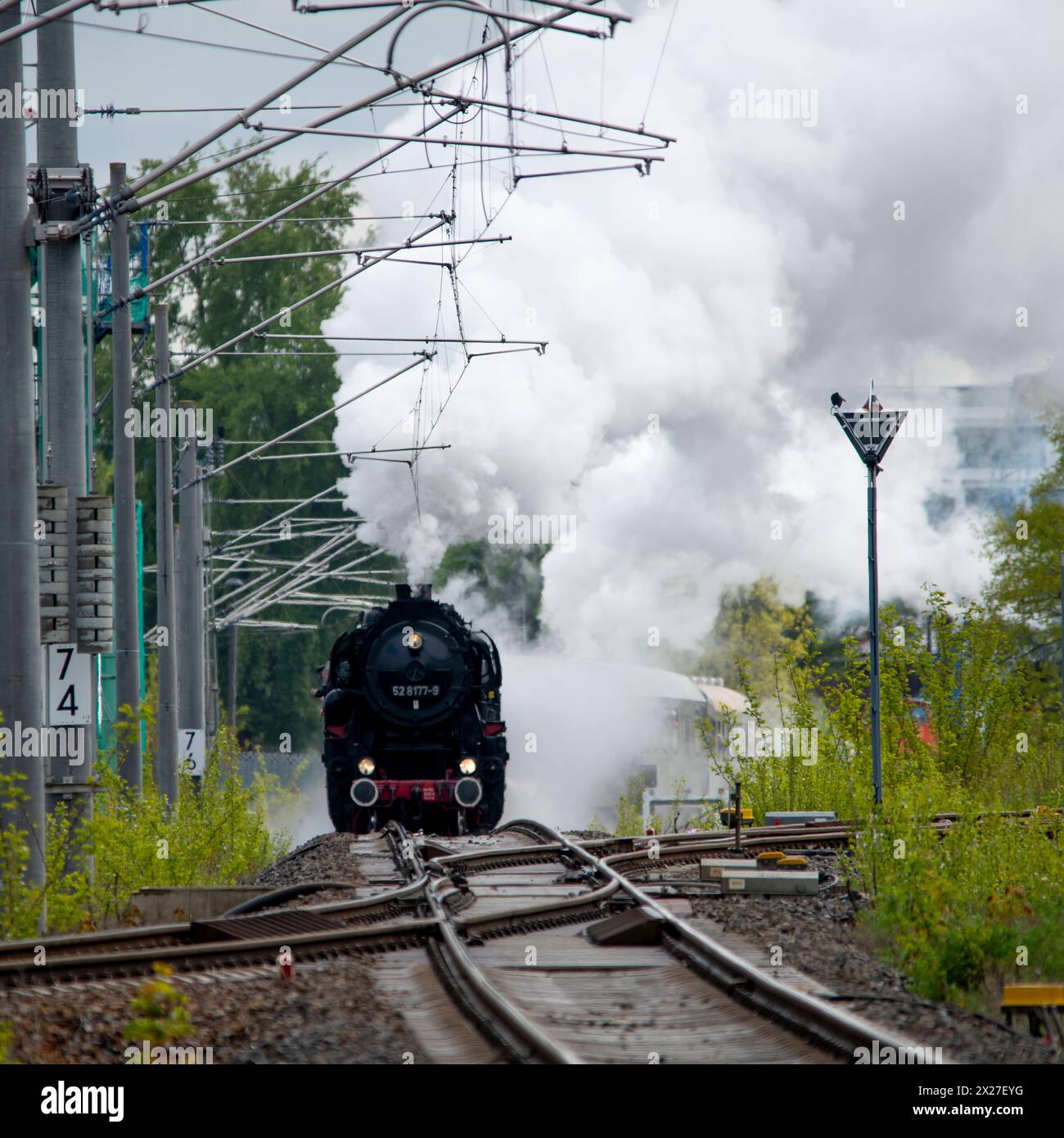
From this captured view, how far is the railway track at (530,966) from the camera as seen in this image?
6.94 m

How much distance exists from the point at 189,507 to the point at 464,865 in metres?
11.7

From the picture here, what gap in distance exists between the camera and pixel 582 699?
2980 cm

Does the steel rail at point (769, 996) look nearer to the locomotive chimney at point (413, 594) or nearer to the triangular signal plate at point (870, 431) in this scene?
the triangular signal plate at point (870, 431)

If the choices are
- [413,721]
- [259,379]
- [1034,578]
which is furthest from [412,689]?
[259,379]

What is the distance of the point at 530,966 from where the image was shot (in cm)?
916

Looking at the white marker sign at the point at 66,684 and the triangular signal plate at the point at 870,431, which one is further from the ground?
the triangular signal plate at the point at 870,431

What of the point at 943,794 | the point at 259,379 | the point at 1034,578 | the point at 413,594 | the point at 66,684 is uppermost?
the point at 259,379

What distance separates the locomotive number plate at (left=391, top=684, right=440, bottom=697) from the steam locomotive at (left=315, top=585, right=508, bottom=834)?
0.03 feet

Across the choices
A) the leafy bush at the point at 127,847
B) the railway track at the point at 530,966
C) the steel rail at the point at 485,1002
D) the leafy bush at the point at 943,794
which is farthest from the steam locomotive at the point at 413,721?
the steel rail at the point at 485,1002

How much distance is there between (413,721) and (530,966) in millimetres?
12098

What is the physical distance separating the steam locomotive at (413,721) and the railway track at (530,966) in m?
7.39

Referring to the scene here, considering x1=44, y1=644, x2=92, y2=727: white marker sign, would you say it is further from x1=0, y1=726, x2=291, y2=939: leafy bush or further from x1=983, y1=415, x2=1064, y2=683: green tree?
x1=983, y1=415, x2=1064, y2=683: green tree

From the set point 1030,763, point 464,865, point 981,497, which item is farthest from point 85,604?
point 981,497

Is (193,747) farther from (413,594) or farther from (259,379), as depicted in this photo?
(259,379)
